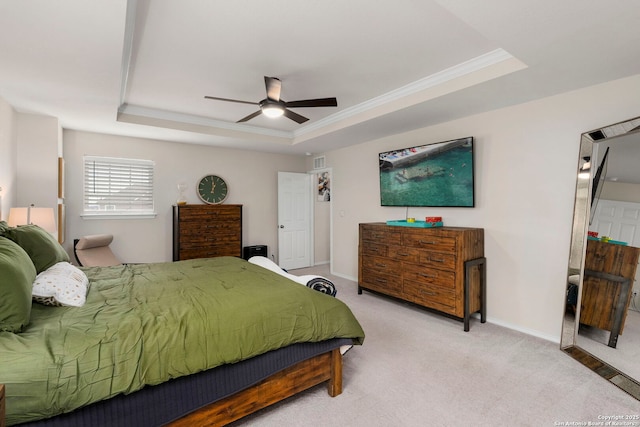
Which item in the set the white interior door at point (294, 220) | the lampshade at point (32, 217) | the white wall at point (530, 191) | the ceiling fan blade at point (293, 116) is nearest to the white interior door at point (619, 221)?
the white wall at point (530, 191)

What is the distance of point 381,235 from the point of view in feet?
13.5

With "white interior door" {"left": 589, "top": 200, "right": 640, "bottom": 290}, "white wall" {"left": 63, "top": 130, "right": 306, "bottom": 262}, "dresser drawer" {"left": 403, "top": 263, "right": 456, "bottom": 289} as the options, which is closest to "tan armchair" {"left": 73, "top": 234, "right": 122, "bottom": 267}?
"white wall" {"left": 63, "top": 130, "right": 306, "bottom": 262}

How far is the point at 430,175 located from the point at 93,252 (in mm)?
4502

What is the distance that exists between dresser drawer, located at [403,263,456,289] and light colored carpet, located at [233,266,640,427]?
0.53m

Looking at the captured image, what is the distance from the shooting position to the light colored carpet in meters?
1.91

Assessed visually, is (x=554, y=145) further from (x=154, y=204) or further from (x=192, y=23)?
(x=154, y=204)

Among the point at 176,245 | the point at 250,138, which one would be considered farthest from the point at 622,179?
the point at 176,245

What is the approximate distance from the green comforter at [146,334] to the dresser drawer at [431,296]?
1.55 metres

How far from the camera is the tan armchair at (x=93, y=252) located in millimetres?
3826

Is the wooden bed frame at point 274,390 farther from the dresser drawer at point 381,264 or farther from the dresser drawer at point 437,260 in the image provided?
the dresser drawer at point 381,264

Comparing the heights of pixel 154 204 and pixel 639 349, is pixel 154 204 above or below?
above

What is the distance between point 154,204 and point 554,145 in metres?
5.36

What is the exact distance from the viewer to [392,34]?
7.60 feet

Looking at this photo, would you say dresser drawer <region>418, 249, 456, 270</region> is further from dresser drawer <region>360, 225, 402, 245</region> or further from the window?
the window
